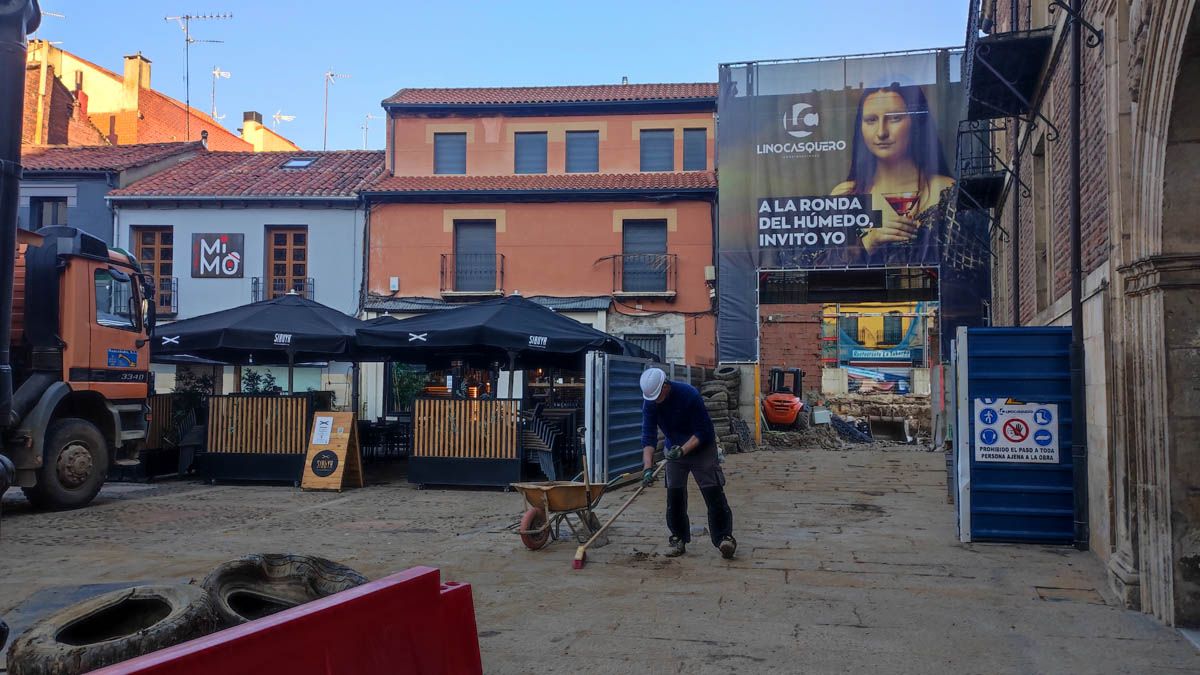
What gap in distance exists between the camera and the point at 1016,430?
8047mm

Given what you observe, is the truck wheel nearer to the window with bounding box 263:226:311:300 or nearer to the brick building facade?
the brick building facade

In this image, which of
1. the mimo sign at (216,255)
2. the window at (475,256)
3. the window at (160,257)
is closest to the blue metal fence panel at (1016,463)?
the window at (475,256)

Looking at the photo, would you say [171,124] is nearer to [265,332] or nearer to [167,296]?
[167,296]

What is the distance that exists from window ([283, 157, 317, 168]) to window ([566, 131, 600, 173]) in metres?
Answer: 7.76

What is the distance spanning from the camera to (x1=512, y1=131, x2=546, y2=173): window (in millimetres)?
24875

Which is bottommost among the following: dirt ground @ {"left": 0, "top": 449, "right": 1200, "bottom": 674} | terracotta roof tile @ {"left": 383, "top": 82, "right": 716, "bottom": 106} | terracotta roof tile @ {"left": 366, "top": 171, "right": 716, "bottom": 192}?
dirt ground @ {"left": 0, "top": 449, "right": 1200, "bottom": 674}

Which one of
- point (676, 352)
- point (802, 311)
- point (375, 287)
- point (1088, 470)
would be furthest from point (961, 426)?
point (802, 311)

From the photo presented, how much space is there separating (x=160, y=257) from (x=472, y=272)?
328 inches

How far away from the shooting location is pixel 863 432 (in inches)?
1070

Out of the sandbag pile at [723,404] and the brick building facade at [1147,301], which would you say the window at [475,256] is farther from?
the brick building facade at [1147,301]

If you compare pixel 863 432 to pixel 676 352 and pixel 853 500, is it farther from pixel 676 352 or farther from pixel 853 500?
pixel 853 500

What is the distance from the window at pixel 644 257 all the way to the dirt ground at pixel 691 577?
38.2 ft

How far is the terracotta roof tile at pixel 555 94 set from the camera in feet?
80.6

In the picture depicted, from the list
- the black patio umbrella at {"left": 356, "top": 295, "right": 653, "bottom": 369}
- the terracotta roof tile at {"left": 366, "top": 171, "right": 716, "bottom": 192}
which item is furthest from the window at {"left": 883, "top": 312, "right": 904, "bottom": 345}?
the black patio umbrella at {"left": 356, "top": 295, "right": 653, "bottom": 369}
